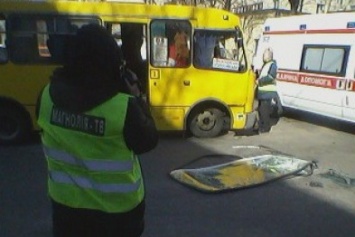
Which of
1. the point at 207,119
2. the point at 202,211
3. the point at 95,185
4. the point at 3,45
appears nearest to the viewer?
the point at 95,185

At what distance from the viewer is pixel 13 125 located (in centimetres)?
657

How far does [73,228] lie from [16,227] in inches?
85.3

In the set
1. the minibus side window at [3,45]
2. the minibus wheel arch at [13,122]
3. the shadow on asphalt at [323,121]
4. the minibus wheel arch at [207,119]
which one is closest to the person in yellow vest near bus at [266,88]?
the minibus wheel arch at [207,119]

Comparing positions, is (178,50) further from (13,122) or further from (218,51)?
(13,122)

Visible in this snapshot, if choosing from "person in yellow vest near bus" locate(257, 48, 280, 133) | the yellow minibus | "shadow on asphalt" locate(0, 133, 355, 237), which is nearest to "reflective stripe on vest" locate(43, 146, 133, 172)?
"shadow on asphalt" locate(0, 133, 355, 237)

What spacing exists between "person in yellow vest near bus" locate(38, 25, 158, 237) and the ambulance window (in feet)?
25.1

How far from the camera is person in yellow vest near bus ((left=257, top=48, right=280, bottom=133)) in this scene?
775 centimetres

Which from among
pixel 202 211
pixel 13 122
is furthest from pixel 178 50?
pixel 202 211

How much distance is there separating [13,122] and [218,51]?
387 centimetres

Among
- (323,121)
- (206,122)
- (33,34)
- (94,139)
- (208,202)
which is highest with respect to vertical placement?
(33,34)

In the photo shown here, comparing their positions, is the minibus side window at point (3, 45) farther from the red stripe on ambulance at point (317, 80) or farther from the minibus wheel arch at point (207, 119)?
the red stripe on ambulance at point (317, 80)

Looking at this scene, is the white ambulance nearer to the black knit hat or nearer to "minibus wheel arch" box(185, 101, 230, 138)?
"minibus wheel arch" box(185, 101, 230, 138)

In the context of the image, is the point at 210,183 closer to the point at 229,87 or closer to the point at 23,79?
the point at 229,87

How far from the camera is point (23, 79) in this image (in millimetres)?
6367
